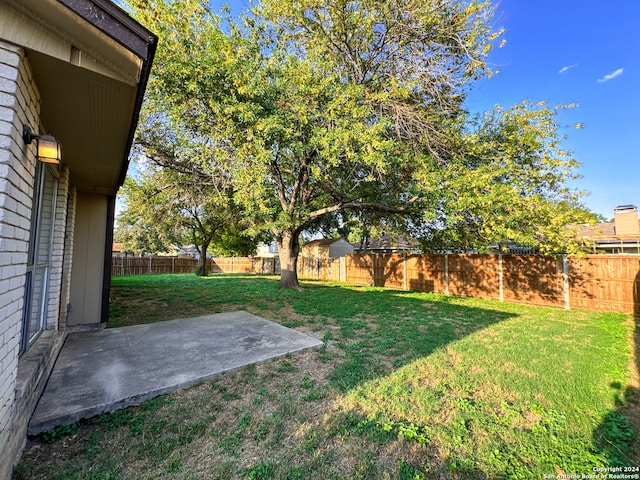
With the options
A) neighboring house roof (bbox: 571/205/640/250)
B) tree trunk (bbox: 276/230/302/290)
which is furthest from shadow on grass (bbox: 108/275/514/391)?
neighboring house roof (bbox: 571/205/640/250)

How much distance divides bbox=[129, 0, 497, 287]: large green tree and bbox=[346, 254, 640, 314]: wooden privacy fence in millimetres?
4041

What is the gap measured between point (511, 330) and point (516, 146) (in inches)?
188

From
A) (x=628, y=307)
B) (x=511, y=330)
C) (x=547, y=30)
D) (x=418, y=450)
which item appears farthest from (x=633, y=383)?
(x=547, y=30)

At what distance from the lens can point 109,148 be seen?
329 cm

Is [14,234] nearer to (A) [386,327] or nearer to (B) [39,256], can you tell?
(B) [39,256]

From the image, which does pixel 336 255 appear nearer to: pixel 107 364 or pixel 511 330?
pixel 511 330

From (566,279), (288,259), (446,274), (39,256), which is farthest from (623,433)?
(288,259)

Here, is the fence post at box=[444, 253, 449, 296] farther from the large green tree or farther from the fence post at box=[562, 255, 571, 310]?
the large green tree

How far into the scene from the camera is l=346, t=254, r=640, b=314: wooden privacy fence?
7.38 metres

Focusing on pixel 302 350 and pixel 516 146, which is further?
pixel 516 146

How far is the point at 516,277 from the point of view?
9156mm

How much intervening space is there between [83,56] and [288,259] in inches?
380

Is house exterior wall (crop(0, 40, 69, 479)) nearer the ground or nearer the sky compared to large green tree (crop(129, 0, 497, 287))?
nearer the ground

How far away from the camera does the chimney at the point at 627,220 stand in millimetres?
14786
